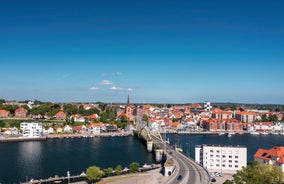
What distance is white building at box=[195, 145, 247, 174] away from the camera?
22.8m

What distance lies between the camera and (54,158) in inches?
1120

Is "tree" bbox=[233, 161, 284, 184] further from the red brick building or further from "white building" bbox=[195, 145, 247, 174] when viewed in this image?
the red brick building

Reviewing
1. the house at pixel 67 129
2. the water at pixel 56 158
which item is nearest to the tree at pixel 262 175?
the water at pixel 56 158

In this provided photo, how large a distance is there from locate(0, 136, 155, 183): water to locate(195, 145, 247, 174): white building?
697cm

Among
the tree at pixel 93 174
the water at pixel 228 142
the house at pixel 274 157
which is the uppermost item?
the house at pixel 274 157

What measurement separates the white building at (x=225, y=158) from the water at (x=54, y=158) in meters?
6.97

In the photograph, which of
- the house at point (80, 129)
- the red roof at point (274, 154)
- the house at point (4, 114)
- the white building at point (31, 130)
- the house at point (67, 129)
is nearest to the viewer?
the red roof at point (274, 154)

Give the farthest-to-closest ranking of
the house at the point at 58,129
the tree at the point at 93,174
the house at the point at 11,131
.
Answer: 1. the house at the point at 58,129
2. the house at the point at 11,131
3. the tree at the point at 93,174

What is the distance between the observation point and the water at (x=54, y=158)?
22703 mm

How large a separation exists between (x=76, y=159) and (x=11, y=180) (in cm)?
823

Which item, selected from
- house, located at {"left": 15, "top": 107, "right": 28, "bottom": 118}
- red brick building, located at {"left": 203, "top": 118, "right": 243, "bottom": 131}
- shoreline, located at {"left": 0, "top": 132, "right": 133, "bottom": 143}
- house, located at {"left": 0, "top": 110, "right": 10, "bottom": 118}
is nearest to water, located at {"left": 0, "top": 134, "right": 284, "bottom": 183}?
shoreline, located at {"left": 0, "top": 132, "right": 133, "bottom": 143}

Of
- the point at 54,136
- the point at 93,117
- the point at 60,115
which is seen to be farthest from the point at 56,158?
the point at 60,115

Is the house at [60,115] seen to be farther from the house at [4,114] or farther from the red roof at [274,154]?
the red roof at [274,154]

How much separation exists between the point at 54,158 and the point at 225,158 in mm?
15884
